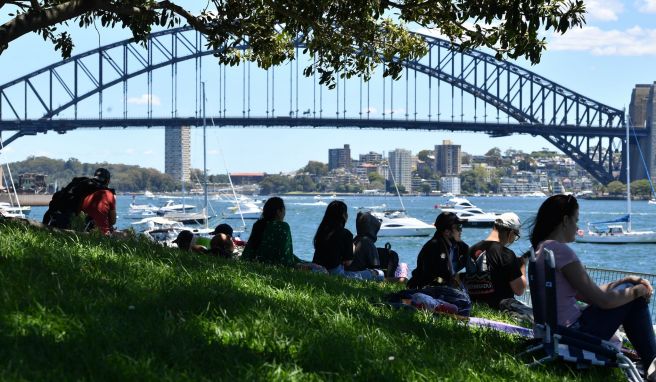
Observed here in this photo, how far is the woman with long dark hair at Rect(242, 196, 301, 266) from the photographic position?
7.31m

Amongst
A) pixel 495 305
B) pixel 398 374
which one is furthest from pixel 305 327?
pixel 495 305

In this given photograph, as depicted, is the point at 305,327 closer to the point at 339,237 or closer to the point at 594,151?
the point at 339,237

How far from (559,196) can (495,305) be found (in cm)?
228

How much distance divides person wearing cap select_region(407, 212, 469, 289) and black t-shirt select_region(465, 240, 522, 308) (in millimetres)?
133

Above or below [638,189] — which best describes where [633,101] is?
above

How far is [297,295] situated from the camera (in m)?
5.22

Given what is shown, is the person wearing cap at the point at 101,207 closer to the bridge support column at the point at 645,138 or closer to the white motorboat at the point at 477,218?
the white motorboat at the point at 477,218

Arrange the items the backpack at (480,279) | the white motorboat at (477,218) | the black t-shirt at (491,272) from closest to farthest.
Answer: the black t-shirt at (491,272), the backpack at (480,279), the white motorboat at (477,218)

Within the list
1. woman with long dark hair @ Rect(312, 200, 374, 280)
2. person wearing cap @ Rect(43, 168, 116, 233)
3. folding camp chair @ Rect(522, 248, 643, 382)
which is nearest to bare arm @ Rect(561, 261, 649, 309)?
folding camp chair @ Rect(522, 248, 643, 382)

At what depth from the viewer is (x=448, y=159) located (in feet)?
523

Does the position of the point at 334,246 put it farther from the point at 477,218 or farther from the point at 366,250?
the point at 477,218

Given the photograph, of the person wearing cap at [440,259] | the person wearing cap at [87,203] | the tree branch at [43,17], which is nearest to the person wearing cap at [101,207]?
the person wearing cap at [87,203]

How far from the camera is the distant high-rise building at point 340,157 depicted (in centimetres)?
16500

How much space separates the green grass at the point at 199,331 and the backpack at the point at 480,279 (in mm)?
1404
